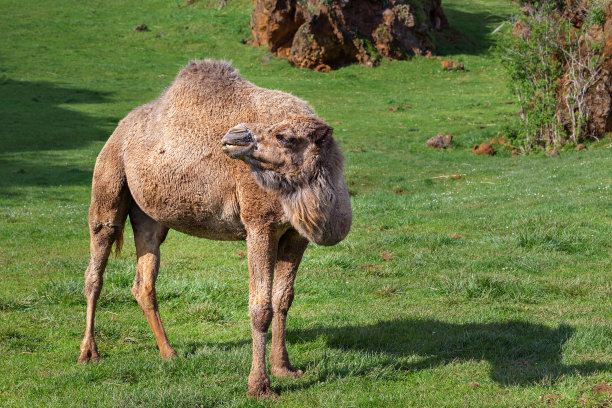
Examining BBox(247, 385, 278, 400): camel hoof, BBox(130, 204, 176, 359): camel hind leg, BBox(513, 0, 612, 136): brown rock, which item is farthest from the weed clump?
BBox(247, 385, 278, 400): camel hoof

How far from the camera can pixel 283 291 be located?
5.39 m

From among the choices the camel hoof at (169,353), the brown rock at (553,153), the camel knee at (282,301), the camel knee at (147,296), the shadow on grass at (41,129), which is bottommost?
the shadow on grass at (41,129)

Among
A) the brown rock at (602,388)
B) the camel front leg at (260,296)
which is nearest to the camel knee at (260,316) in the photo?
the camel front leg at (260,296)

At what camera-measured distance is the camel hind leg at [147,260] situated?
623 cm

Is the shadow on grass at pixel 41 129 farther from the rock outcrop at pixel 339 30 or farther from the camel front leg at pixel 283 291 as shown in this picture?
the camel front leg at pixel 283 291

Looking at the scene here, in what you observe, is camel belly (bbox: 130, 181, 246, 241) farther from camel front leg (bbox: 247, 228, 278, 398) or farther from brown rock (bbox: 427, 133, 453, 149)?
brown rock (bbox: 427, 133, 453, 149)

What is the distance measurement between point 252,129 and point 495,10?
164ft

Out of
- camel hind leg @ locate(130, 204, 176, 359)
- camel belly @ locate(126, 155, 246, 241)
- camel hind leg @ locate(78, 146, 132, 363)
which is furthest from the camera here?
camel hind leg @ locate(130, 204, 176, 359)

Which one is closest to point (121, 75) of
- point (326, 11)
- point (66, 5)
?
point (326, 11)

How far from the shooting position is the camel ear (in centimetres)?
470

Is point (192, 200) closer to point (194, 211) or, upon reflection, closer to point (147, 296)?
point (194, 211)

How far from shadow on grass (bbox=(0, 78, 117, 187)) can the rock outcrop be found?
36.3 feet

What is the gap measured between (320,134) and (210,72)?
162 centimetres

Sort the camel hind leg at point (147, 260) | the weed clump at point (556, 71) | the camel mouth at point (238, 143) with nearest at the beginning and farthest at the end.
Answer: the camel mouth at point (238, 143) < the camel hind leg at point (147, 260) < the weed clump at point (556, 71)
